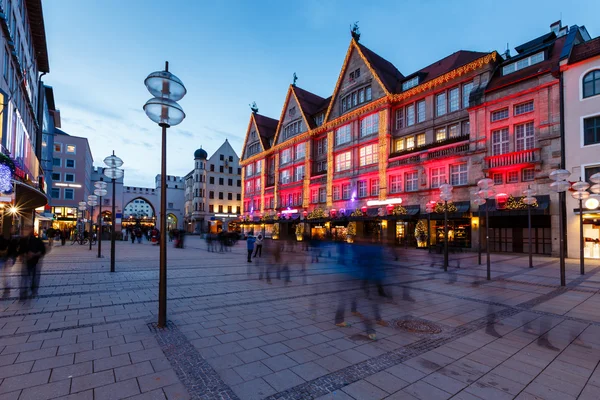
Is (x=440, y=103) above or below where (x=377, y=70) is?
below

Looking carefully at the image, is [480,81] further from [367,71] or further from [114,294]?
[114,294]

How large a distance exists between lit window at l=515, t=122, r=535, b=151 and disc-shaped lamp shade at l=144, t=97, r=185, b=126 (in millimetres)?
25585

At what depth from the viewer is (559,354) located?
496 centimetres

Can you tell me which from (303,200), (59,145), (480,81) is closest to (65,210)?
(59,145)

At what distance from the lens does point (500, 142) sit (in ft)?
81.1

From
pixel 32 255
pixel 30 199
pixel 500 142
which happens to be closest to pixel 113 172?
pixel 32 255

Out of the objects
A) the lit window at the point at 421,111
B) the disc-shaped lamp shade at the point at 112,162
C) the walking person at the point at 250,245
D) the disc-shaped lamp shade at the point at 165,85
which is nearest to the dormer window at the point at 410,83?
the lit window at the point at 421,111

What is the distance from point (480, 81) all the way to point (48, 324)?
102 feet

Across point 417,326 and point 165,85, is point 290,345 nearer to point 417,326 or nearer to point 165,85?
point 417,326

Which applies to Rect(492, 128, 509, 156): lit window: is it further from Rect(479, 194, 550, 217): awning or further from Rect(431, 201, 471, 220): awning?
Rect(431, 201, 471, 220): awning

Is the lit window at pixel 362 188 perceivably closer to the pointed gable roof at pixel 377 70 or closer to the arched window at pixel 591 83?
the pointed gable roof at pixel 377 70

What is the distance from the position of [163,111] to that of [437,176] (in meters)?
26.6

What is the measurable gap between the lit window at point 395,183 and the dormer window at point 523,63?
40.1 ft

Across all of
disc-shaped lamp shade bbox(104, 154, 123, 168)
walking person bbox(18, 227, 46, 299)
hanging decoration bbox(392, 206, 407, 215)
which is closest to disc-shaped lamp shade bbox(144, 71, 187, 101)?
walking person bbox(18, 227, 46, 299)
